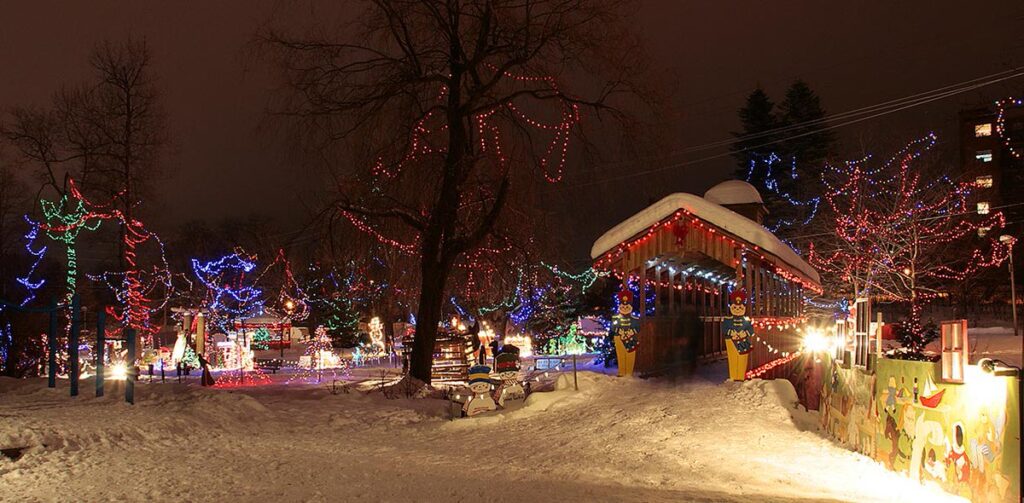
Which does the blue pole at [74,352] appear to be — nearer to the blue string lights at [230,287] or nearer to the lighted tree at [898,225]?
the blue string lights at [230,287]

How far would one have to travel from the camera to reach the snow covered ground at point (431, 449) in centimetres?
780

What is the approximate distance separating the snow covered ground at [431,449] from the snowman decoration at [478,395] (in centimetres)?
50

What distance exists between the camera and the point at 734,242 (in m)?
16.6

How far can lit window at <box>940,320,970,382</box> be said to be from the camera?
714cm

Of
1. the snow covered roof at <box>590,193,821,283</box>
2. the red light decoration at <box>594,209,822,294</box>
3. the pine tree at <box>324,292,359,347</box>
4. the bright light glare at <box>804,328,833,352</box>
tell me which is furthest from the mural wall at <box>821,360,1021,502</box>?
the pine tree at <box>324,292,359,347</box>

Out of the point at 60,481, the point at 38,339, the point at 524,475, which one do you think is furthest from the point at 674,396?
the point at 38,339

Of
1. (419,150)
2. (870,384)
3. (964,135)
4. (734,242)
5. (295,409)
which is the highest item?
(964,135)

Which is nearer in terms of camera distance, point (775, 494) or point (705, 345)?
point (775, 494)

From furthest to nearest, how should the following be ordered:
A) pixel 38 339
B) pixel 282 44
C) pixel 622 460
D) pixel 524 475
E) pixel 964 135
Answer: pixel 964 135 < pixel 38 339 < pixel 282 44 < pixel 622 460 < pixel 524 475

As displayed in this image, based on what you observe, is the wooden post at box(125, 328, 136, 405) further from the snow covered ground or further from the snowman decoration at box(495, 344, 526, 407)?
the snowman decoration at box(495, 344, 526, 407)

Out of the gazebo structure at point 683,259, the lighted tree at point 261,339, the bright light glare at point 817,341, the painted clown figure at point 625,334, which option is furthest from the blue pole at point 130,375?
the lighted tree at point 261,339

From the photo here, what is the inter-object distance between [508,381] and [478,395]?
1.09 m

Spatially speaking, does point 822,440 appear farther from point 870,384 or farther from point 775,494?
point 775,494

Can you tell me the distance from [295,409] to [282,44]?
7.38 meters
